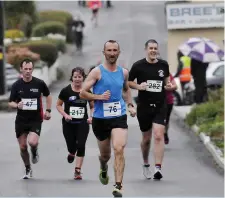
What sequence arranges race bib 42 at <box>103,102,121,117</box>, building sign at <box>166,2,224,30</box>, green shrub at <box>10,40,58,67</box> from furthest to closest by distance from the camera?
green shrub at <box>10,40,58,67</box>
building sign at <box>166,2,224,30</box>
race bib 42 at <box>103,102,121,117</box>

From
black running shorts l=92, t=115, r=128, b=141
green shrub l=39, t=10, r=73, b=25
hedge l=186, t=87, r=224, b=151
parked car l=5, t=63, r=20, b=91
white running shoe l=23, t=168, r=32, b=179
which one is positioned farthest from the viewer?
green shrub l=39, t=10, r=73, b=25

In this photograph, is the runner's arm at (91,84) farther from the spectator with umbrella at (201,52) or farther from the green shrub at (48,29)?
the green shrub at (48,29)

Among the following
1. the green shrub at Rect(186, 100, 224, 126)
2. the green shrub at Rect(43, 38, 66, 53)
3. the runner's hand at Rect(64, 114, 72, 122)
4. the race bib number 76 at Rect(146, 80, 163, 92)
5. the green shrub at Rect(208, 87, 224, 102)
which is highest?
the green shrub at Rect(43, 38, 66, 53)

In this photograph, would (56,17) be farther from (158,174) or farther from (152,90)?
(152,90)

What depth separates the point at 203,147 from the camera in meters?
19.3

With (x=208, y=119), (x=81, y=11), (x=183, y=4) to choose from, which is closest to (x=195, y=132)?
(x=208, y=119)

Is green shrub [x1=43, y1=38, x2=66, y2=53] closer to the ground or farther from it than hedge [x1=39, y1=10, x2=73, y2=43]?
closer to the ground

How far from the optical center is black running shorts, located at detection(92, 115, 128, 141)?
11.9m

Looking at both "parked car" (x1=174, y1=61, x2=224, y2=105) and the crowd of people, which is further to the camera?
"parked car" (x1=174, y1=61, x2=224, y2=105)

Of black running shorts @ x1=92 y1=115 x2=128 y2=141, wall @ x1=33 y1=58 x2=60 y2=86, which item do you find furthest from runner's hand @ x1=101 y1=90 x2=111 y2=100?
wall @ x1=33 y1=58 x2=60 y2=86

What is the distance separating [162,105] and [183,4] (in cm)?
1951

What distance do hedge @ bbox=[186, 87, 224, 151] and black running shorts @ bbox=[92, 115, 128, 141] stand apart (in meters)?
7.82

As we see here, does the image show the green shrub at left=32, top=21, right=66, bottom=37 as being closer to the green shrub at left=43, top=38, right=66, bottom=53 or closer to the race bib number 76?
the green shrub at left=43, top=38, right=66, bottom=53

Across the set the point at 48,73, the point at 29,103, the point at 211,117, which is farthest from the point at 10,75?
the point at 29,103
